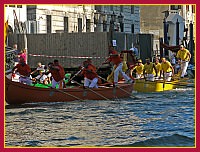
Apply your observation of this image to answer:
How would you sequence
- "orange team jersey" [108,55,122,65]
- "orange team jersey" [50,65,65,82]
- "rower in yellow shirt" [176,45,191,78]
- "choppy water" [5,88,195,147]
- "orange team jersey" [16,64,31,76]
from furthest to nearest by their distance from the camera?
"rower in yellow shirt" [176,45,191,78]
"orange team jersey" [108,55,122,65]
"orange team jersey" [50,65,65,82]
"orange team jersey" [16,64,31,76]
"choppy water" [5,88,195,147]

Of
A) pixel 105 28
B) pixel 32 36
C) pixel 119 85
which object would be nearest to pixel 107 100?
pixel 119 85

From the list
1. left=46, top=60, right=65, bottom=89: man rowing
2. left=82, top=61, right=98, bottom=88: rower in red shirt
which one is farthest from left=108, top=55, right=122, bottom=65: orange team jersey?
left=46, top=60, right=65, bottom=89: man rowing

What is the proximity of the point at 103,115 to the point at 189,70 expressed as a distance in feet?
49.1

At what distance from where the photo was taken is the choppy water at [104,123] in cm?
1230

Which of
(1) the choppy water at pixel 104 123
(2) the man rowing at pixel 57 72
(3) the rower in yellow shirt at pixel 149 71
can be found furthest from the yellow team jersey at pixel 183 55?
(2) the man rowing at pixel 57 72

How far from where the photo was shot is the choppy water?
12297 millimetres

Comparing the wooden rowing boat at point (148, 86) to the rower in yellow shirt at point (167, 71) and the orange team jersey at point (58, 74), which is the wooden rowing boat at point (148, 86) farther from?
the orange team jersey at point (58, 74)

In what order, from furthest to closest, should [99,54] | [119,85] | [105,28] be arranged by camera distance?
[105,28] → [99,54] → [119,85]

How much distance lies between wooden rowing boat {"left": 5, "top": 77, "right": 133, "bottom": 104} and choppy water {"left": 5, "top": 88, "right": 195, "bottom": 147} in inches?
9.5

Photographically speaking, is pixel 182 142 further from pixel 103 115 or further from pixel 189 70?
pixel 189 70

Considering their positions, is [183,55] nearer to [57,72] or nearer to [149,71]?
[149,71]

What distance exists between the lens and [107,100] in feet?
68.5

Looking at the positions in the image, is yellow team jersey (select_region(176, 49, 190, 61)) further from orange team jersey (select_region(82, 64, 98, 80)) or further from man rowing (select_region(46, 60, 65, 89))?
man rowing (select_region(46, 60, 65, 89))

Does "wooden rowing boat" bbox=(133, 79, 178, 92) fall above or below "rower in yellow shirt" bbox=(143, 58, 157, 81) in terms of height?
below
